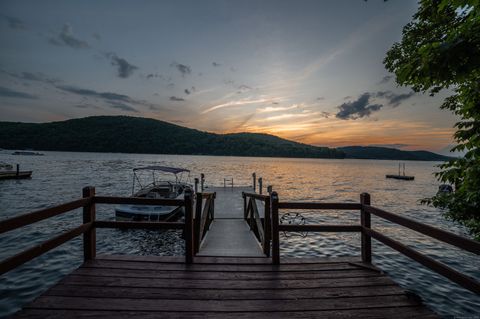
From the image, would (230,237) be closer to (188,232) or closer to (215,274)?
(188,232)

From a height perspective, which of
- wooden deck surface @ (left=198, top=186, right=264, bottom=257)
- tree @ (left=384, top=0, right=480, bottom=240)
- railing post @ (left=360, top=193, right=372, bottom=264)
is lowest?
wooden deck surface @ (left=198, top=186, right=264, bottom=257)

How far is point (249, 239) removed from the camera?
30.8ft

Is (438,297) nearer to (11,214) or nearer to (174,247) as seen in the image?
(174,247)

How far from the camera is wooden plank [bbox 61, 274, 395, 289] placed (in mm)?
4199

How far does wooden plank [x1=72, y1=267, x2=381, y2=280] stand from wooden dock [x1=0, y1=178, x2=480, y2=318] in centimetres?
2

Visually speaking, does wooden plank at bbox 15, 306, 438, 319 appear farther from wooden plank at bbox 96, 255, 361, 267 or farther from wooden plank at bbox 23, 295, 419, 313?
wooden plank at bbox 96, 255, 361, 267

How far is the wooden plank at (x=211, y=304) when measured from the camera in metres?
3.54

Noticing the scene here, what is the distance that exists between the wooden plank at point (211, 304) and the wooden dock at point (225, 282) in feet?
0.05

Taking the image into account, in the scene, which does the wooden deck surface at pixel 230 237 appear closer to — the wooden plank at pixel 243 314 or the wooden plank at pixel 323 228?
the wooden plank at pixel 323 228

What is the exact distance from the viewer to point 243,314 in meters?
3.45

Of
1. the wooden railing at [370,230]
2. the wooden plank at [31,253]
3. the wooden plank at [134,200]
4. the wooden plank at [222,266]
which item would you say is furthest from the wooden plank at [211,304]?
the wooden plank at [134,200]

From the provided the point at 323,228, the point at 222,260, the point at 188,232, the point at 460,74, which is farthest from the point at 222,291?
the point at 460,74

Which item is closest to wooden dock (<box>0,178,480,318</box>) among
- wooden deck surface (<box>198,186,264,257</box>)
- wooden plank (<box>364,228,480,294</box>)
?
wooden plank (<box>364,228,480,294</box>)

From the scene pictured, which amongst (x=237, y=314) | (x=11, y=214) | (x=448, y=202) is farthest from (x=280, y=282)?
(x=11, y=214)
